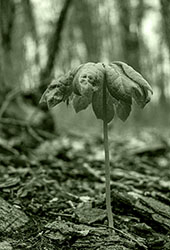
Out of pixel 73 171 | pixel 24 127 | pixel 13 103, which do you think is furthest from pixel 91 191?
pixel 13 103

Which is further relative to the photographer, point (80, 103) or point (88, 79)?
point (80, 103)

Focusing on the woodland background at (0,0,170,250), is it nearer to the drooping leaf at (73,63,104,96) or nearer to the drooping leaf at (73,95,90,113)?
the drooping leaf at (73,95,90,113)

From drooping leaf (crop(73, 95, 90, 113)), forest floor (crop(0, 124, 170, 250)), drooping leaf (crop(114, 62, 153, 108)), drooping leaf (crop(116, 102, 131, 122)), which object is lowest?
forest floor (crop(0, 124, 170, 250))

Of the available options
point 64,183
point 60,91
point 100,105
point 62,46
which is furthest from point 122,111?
point 62,46

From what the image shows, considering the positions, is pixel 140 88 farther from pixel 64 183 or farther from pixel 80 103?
pixel 64 183

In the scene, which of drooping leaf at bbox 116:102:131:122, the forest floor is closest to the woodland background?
the forest floor

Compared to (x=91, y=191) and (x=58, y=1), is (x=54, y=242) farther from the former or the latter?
(x=58, y=1)
